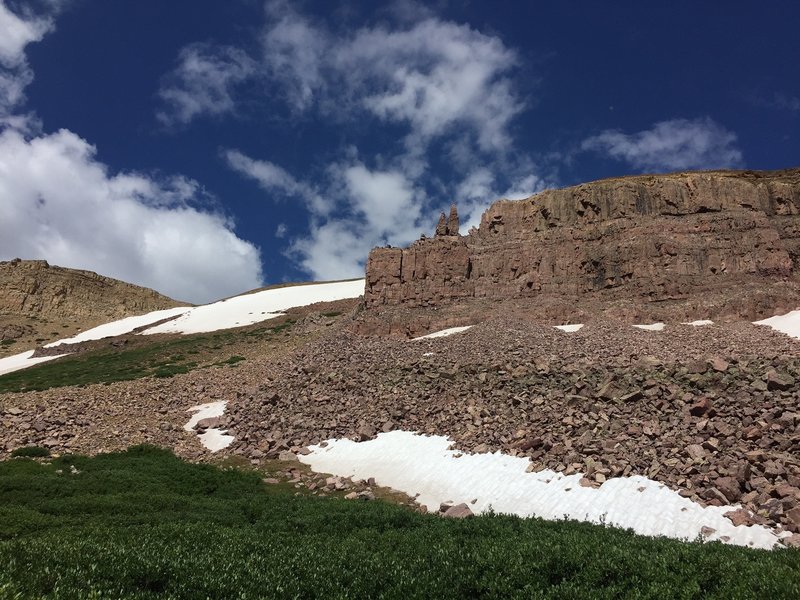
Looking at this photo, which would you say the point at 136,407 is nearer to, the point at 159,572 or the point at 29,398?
the point at 29,398

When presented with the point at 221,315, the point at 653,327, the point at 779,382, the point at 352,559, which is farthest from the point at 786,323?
the point at 221,315

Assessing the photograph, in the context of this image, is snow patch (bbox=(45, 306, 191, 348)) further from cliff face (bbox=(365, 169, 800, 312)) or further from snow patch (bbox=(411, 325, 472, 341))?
snow patch (bbox=(411, 325, 472, 341))

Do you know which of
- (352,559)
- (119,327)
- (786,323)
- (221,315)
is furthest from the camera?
(221,315)

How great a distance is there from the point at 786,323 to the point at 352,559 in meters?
39.4

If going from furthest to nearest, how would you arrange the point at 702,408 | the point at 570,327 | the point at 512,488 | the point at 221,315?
1. the point at 221,315
2. the point at 570,327
3. the point at 702,408
4. the point at 512,488

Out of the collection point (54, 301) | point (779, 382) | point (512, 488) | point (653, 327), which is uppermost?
point (54, 301)

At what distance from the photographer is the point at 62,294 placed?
90.7m

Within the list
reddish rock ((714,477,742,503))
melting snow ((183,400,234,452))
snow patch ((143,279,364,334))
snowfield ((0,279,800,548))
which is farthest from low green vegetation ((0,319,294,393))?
reddish rock ((714,477,742,503))

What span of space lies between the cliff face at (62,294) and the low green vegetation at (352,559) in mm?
87198

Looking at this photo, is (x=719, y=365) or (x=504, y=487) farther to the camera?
(x=719, y=365)

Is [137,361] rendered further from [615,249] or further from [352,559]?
[615,249]

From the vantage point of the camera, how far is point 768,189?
52.0 m

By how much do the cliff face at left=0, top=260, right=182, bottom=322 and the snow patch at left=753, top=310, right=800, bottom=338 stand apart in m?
92.8

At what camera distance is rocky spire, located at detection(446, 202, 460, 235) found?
58906 mm
